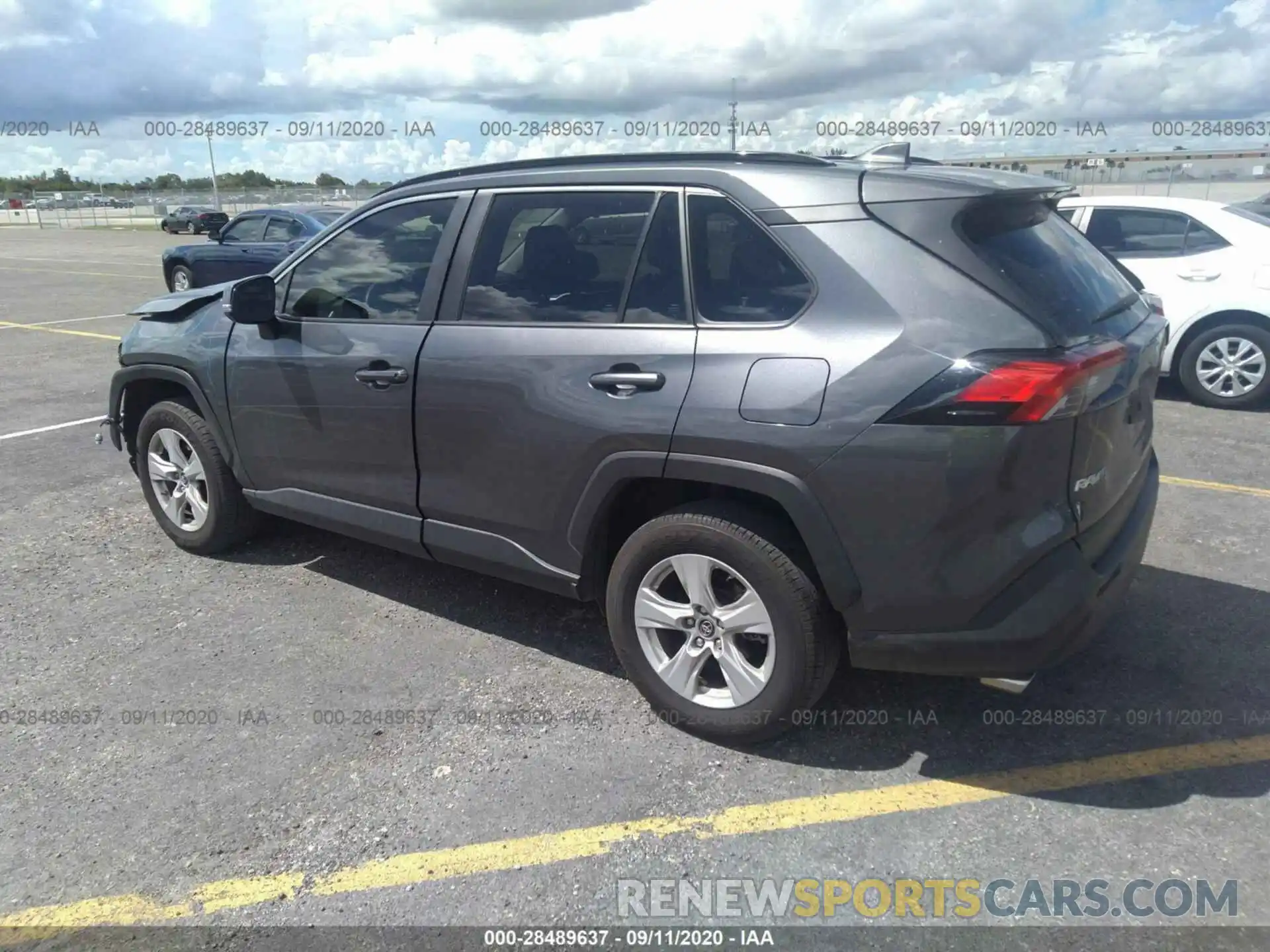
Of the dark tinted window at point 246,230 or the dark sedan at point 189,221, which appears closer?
the dark tinted window at point 246,230

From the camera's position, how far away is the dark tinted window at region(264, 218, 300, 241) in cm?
1428

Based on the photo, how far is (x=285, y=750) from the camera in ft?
10.7

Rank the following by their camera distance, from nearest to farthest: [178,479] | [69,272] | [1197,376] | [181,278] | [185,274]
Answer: [178,479], [1197,376], [185,274], [181,278], [69,272]

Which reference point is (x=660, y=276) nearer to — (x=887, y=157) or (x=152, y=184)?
(x=887, y=157)

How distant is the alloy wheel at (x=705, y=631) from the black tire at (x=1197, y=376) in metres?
6.10

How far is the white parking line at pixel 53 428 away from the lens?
23.4 ft

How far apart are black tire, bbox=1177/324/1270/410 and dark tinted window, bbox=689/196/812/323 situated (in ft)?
20.0

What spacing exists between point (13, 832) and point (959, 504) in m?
2.95

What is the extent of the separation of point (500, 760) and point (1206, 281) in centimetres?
700

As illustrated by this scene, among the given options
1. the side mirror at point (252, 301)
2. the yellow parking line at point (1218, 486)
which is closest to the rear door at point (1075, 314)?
the side mirror at point (252, 301)

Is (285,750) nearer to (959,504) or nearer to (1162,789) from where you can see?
(959,504)

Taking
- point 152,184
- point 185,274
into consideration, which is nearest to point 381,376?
point 185,274

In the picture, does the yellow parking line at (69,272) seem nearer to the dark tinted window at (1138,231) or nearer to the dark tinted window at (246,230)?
the dark tinted window at (246,230)

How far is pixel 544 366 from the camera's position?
3.31 meters
